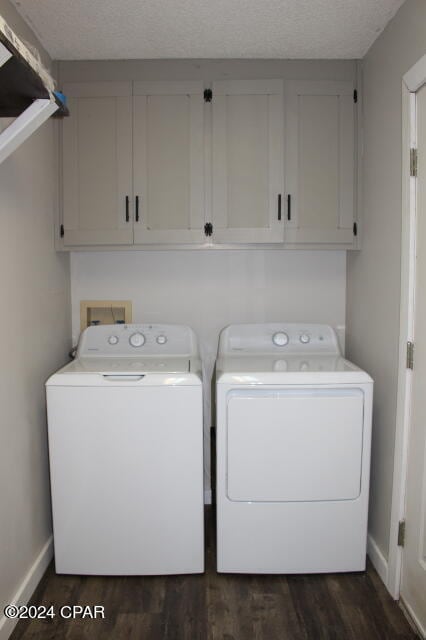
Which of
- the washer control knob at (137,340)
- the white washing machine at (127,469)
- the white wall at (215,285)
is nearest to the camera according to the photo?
the white washing machine at (127,469)

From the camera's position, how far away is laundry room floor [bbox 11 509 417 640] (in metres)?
1.66

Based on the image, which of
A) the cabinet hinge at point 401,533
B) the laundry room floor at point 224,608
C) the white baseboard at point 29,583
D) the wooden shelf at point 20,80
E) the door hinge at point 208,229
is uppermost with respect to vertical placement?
the wooden shelf at point 20,80

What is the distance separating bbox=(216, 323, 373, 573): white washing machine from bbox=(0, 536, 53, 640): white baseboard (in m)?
0.75

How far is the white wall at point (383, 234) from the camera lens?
70.8 inches

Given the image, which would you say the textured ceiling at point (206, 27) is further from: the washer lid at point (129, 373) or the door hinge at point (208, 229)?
the washer lid at point (129, 373)

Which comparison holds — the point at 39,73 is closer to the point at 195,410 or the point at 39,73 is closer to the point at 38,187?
the point at 38,187

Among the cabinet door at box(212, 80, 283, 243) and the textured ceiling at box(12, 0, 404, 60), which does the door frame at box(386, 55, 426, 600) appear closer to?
the textured ceiling at box(12, 0, 404, 60)

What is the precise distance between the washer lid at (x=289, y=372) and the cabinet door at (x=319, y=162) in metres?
0.61

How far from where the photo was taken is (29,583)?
1.81 metres

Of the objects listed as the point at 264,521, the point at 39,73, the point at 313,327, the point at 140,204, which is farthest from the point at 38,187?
the point at 264,521

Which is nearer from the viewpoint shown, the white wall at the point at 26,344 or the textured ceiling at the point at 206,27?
the white wall at the point at 26,344

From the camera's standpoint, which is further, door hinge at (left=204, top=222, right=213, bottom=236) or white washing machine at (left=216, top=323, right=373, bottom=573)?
door hinge at (left=204, top=222, right=213, bottom=236)

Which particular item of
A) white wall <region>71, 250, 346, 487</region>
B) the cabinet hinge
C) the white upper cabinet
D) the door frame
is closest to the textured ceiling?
the white upper cabinet

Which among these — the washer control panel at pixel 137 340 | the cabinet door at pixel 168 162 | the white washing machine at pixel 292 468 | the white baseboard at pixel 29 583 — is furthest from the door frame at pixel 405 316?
the white baseboard at pixel 29 583
